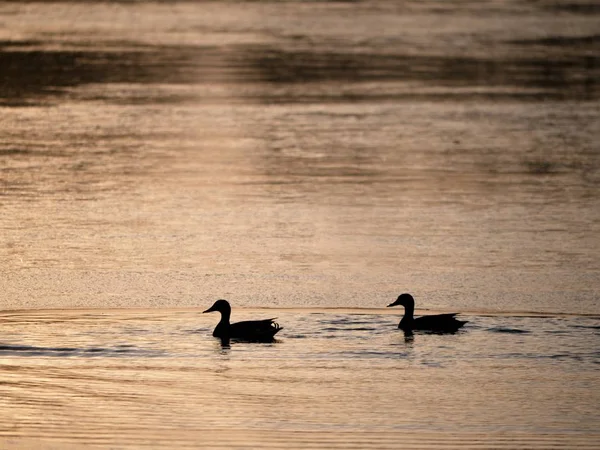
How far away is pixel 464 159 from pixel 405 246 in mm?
5344

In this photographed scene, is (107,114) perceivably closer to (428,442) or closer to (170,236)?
(170,236)

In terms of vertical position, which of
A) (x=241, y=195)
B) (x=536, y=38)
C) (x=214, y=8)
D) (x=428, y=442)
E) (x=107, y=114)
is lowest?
(x=428, y=442)

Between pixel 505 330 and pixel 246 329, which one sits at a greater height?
pixel 246 329

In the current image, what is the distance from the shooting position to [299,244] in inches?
627

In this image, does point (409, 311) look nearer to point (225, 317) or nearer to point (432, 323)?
point (432, 323)

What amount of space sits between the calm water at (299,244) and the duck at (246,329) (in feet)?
0.51

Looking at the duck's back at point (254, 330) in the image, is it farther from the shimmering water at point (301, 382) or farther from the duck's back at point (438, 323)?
the duck's back at point (438, 323)

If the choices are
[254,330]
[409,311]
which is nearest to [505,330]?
[409,311]

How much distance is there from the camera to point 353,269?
1486 centimetres

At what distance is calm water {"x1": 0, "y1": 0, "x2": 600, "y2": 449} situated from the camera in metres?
10.2

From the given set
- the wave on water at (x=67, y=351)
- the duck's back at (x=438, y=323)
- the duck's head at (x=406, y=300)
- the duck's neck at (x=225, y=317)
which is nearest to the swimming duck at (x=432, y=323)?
the duck's back at (x=438, y=323)

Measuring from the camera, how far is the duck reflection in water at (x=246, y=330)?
476 inches

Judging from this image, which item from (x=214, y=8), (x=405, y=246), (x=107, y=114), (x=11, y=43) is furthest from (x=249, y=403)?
(x=214, y=8)

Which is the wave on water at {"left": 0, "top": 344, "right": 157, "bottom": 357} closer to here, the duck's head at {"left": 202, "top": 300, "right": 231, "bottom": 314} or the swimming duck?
the duck's head at {"left": 202, "top": 300, "right": 231, "bottom": 314}
